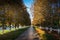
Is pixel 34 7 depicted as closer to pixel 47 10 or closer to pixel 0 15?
pixel 47 10

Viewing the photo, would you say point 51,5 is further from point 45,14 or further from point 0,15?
point 0,15

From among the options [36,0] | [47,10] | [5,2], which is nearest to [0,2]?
[5,2]

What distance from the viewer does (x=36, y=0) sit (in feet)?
66.4

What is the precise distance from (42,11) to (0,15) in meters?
5.13

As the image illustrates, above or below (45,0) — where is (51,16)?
below

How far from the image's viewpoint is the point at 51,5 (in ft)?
67.3

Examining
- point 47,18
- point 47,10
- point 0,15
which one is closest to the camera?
point 0,15

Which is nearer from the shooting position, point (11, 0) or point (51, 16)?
point (11, 0)

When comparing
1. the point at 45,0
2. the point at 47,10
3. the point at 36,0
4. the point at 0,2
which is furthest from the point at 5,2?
the point at 47,10

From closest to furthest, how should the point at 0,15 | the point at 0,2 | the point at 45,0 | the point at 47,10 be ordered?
the point at 0,2, the point at 45,0, the point at 0,15, the point at 47,10

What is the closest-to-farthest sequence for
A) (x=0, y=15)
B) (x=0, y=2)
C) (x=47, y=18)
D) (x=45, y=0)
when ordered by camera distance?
(x=0, y=2) → (x=45, y=0) → (x=0, y=15) → (x=47, y=18)

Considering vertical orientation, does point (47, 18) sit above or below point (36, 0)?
below

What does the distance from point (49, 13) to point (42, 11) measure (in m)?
0.89

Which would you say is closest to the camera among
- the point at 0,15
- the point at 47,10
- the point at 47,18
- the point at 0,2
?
the point at 0,2
